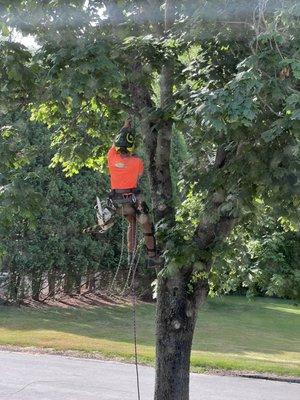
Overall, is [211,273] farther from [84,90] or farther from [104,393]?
[104,393]

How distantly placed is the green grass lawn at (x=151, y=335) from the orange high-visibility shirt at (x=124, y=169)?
26.9 ft

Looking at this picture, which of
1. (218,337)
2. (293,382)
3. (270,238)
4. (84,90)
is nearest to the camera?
(84,90)

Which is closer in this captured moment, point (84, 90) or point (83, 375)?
point (84, 90)

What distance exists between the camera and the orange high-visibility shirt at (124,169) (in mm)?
5949

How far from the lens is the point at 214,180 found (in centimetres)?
569

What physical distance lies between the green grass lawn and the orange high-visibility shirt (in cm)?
820

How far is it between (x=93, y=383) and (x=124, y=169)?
21.5 feet

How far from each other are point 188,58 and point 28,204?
2.28m

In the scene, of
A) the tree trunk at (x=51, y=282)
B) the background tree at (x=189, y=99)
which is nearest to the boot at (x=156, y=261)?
the background tree at (x=189, y=99)

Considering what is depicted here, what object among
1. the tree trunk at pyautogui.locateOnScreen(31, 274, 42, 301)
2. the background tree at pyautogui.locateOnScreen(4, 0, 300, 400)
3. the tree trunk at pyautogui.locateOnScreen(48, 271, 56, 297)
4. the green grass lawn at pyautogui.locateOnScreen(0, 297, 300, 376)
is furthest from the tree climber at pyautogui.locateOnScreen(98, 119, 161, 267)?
the tree trunk at pyautogui.locateOnScreen(48, 271, 56, 297)

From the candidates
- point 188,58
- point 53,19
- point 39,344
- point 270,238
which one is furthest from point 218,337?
point 53,19

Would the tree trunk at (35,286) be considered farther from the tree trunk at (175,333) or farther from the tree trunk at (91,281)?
the tree trunk at (175,333)

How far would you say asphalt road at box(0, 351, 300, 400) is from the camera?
35.7ft

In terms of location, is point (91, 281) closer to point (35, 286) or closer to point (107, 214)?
point (35, 286)
